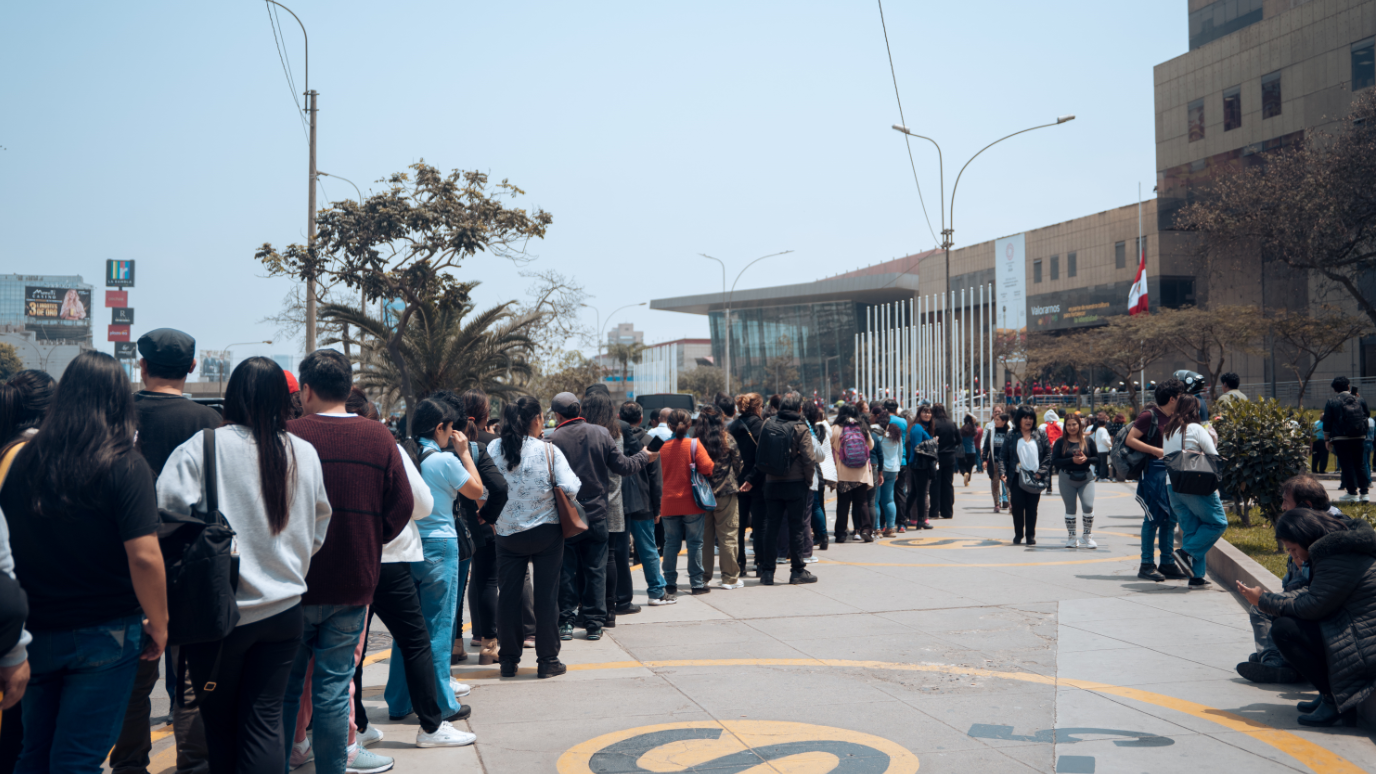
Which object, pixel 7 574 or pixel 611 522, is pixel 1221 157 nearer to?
pixel 611 522

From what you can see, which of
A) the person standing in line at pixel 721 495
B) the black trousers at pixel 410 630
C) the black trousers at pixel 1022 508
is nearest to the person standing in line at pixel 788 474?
the person standing in line at pixel 721 495

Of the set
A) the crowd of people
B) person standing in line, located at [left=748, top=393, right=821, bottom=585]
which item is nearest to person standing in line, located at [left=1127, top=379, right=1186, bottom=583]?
the crowd of people

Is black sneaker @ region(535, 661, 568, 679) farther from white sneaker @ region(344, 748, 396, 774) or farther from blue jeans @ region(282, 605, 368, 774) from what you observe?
blue jeans @ region(282, 605, 368, 774)

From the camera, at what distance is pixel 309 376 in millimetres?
4297

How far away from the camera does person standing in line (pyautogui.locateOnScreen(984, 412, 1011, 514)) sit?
16641 millimetres

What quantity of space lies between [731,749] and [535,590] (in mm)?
2013

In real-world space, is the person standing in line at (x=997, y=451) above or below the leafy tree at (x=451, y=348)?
below

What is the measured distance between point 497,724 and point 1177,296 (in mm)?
61164

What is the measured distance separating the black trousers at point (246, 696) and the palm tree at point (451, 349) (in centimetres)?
1853

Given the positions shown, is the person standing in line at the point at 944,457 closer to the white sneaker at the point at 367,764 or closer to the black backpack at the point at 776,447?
the black backpack at the point at 776,447

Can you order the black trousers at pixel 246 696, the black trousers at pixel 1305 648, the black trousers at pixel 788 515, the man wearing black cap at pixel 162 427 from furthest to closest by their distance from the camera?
the black trousers at pixel 788 515
the black trousers at pixel 1305 648
the man wearing black cap at pixel 162 427
the black trousers at pixel 246 696

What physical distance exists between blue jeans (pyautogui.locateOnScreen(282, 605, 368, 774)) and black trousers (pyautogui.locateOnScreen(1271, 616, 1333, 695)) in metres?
4.78

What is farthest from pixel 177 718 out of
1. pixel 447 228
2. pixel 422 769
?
pixel 447 228

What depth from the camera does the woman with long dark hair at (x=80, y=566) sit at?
3.19 metres
